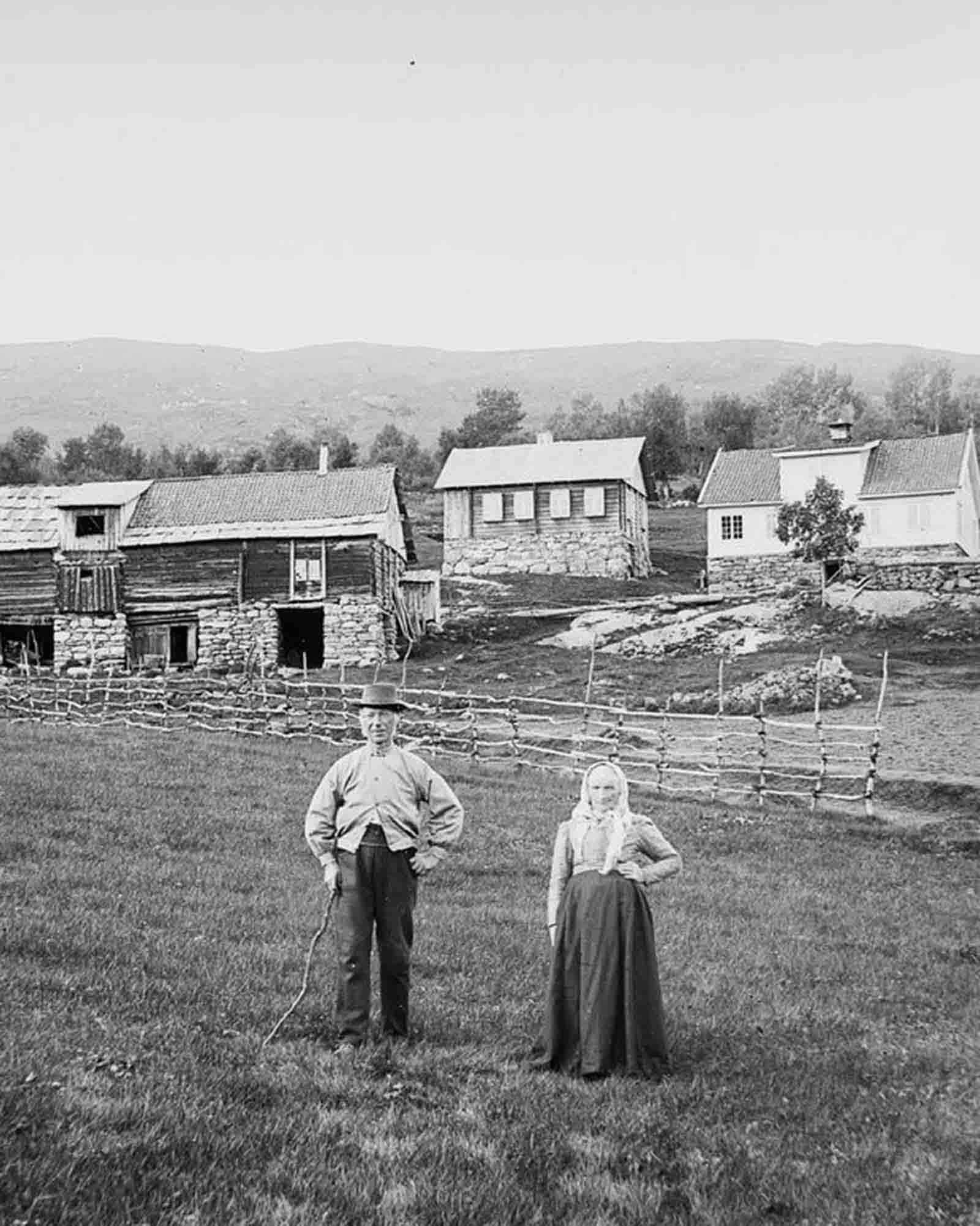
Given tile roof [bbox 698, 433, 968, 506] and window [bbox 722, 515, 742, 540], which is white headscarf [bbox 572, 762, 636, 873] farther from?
window [bbox 722, 515, 742, 540]

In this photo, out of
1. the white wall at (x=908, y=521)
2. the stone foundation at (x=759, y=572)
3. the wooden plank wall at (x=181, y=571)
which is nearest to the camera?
the wooden plank wall at (x=181, y=571)

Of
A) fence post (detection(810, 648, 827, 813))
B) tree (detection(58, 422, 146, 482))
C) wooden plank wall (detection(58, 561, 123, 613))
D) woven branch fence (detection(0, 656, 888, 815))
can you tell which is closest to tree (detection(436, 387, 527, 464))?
tree (detection(58, 422, 146, 482))

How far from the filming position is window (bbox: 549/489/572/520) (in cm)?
5897

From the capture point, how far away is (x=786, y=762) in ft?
78.2

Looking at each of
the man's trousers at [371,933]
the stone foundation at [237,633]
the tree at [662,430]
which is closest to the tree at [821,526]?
the stone foundation at [237,633]

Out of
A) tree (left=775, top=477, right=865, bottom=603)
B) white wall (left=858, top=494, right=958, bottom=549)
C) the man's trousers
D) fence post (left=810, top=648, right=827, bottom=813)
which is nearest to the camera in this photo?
the man's trousers

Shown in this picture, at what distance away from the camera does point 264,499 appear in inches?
1754

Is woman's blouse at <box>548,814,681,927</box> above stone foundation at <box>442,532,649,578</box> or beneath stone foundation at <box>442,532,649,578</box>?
above

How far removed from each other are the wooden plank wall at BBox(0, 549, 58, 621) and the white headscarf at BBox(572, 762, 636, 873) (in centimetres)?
3801

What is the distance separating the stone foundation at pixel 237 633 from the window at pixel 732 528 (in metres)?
21.3

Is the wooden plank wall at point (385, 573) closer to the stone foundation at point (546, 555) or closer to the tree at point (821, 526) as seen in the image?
the stone foundation at point (546, 555)

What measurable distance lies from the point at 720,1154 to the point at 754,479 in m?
51.9

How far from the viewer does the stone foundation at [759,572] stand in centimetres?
5350

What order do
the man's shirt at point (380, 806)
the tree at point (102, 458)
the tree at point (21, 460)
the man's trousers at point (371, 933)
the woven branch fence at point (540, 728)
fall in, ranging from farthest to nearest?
the tree at point (102, 458) → the tree at point (21, 460) → the woven branch fence at point (540, 728) → the man's shirt at point (380, 806) → the man's trousers at point (371, 933)
